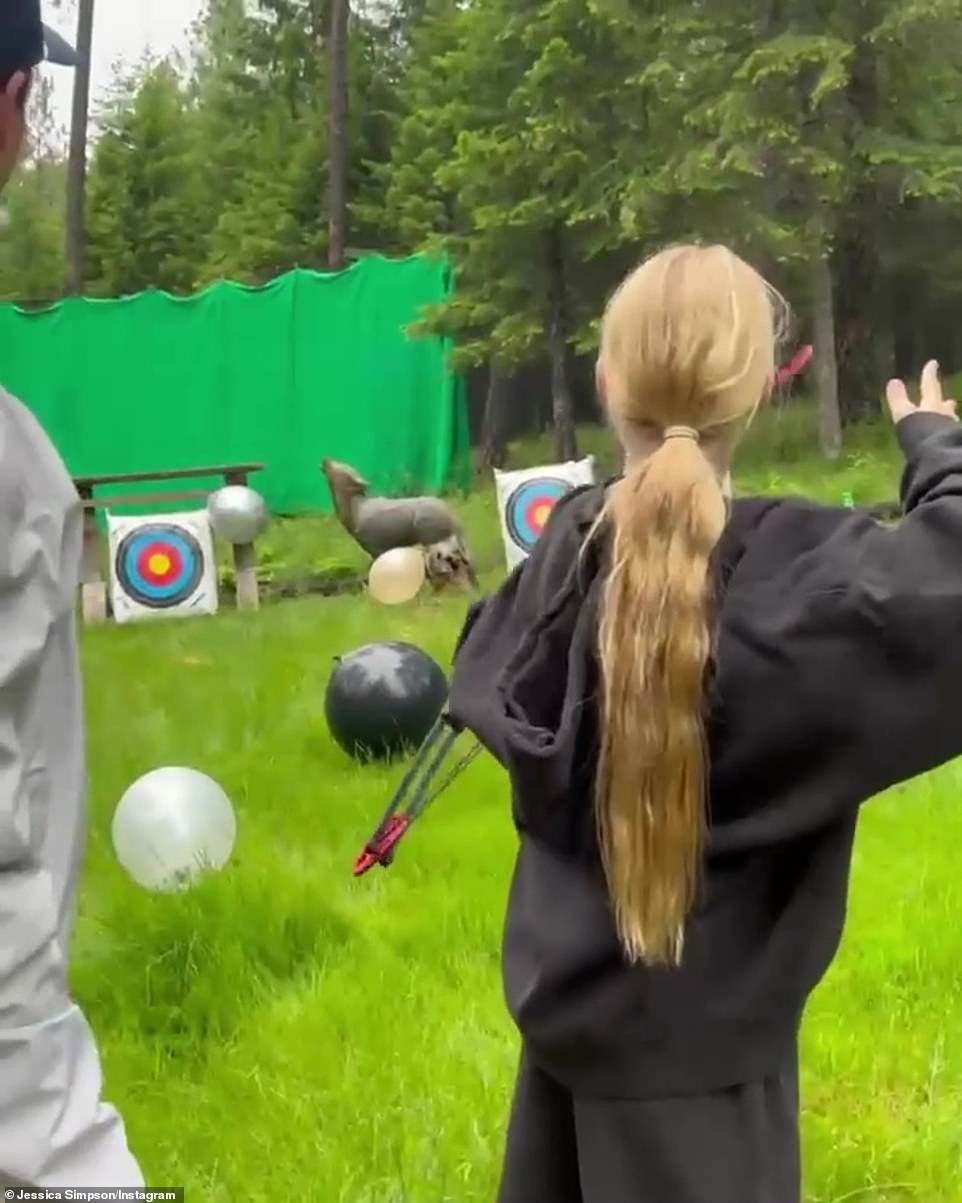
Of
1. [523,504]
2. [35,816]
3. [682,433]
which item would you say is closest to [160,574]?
[523,504]

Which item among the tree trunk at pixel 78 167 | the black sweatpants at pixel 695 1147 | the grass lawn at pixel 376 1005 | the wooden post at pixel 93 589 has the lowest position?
the grass lawn at pixel 376 1005

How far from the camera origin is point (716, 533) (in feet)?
5.83

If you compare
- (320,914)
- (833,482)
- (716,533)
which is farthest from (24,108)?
(833,482)

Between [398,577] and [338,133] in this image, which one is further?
[338,133]

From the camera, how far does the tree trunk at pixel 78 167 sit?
61.8ft

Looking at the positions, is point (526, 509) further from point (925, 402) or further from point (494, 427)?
point (925, 402)

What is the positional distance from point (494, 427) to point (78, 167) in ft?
25.6

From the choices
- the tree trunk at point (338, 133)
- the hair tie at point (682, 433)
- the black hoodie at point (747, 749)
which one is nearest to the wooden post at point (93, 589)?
the black hoodie at point (747, 749)

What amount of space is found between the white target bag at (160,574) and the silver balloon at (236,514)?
298 millimetres

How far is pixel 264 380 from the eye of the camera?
14.0 m

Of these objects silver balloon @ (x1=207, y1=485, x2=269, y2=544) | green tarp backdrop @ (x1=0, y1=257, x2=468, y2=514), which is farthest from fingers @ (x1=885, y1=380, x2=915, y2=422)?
green tarp backdrop @ (x1=0, y1=257, x2=468, y2=514)

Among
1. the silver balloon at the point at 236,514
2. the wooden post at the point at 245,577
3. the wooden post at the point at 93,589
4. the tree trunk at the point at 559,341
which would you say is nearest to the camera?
the wooden post at the point at 93,589

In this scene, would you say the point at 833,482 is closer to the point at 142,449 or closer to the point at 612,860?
the point at 142,449

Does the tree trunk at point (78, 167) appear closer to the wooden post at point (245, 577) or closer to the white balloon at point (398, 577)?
the wooden post at point (245, 577)
